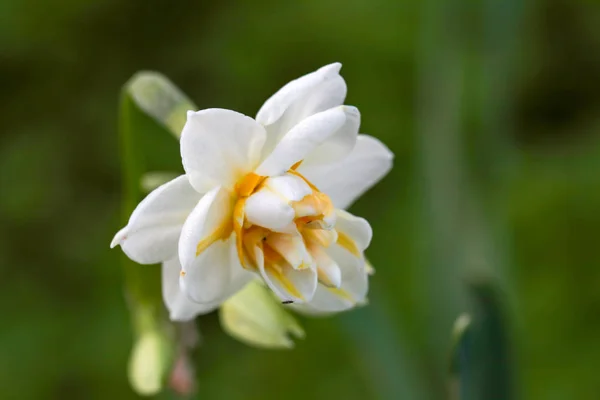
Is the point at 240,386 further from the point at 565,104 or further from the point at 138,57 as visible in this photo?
the point at 565,104

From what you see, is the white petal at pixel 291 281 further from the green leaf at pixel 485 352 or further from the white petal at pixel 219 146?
the green leaf at pixel 485 352

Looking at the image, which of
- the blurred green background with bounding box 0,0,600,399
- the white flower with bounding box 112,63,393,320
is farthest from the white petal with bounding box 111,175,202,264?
the blurred green background with bounding box 0,0,600,399

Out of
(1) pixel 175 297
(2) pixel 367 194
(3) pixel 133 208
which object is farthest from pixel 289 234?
(2) pixel 367 194

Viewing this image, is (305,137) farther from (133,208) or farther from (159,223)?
(133,208)

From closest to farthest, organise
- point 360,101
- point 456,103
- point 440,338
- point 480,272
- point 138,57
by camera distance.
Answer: point 480,272
point 440,338
point 456,103
point 360,101
point 138,57

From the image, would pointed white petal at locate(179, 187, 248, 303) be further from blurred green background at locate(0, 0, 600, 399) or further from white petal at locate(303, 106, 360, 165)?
blurred green background at locate(0, 0, 600, 399)

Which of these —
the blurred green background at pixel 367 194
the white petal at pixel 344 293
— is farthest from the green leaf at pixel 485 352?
the blurred green background at pixel 367 194

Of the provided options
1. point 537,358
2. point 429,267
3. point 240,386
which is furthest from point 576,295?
point 240,386
